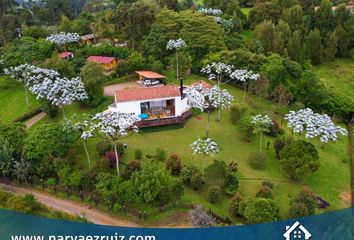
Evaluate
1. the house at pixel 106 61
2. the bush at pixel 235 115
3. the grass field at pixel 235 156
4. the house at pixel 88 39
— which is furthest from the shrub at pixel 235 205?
the house at pixel 88 39

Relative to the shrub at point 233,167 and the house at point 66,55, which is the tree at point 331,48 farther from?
the house at point 66,55

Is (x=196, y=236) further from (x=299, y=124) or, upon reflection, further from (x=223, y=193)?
(x=299, y=124)

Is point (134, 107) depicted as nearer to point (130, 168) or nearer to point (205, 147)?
point (130, 168)

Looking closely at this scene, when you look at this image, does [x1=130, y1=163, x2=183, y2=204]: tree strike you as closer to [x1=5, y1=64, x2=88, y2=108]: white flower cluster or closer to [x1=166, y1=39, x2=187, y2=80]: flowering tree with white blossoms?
[x1=5, y1=64, x2=88, y2=108]: white flower cluster

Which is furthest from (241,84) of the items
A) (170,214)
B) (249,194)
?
(170,214)

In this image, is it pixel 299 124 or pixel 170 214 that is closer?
pixel 170 214

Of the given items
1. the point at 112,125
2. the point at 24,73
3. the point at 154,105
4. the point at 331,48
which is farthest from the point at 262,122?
the point at 331,48
